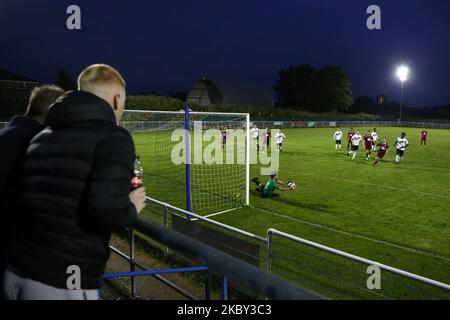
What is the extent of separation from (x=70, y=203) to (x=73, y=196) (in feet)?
0.11

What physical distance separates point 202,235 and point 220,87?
263 feet

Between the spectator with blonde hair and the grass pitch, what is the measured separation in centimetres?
423

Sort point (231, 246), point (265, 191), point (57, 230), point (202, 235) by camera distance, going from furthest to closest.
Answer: point (265, 191)
point (202, 235)
point (231, 246)
point (57, 230)

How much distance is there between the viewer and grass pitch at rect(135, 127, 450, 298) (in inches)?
319

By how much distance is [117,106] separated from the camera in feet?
6.90

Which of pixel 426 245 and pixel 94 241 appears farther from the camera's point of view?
pixel 426 245

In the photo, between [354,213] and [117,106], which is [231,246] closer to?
[117,106]

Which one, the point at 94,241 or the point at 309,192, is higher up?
the point at 94,241

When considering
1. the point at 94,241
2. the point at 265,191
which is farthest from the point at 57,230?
the point at 265,191

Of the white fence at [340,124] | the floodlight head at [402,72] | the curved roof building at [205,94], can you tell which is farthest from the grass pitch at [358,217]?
the curved roof building at [205,94]

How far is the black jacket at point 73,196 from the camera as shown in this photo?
1717 mm

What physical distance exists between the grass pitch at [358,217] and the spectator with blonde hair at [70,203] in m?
4.23

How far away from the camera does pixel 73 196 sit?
173cm
